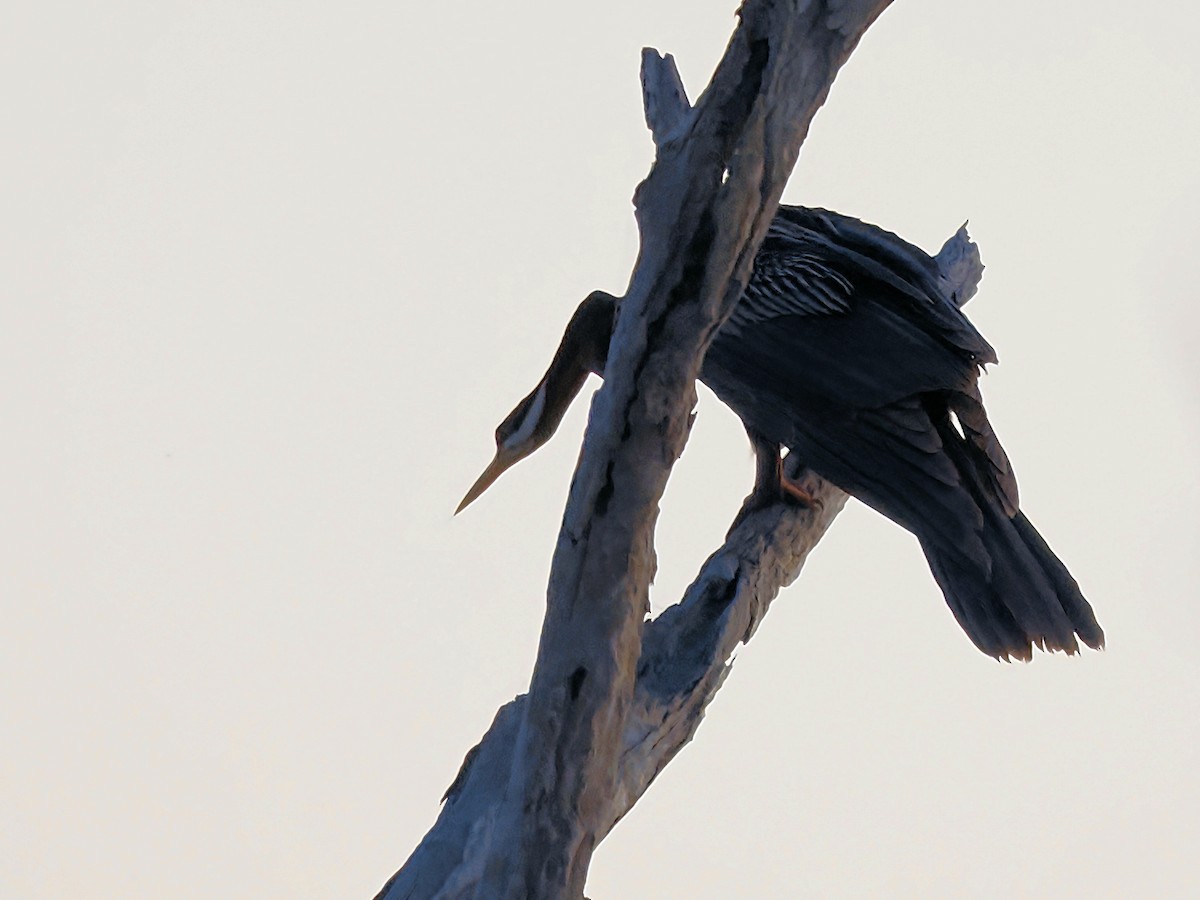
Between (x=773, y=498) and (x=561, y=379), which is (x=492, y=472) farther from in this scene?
(x=773, y=498)

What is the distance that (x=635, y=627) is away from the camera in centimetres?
116

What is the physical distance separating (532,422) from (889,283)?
23.9 inches

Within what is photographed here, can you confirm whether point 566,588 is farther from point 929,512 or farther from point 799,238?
point 799,238

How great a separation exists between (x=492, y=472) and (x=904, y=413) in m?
0.56

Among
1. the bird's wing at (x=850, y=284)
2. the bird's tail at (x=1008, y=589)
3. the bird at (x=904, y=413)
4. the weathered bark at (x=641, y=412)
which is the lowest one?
the weathered bark at (x=641, y=412)

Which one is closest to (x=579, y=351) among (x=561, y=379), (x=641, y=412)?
(x=561, y=379)

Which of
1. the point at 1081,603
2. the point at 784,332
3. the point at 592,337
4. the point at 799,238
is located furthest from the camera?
the point at 799,238

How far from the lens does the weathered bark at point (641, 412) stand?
43.3 inches

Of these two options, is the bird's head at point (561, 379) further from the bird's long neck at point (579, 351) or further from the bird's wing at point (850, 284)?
the bird's wing at point (850, 284)

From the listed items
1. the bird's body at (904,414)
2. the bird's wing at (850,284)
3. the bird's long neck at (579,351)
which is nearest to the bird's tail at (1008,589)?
the bird's body at (904,414)

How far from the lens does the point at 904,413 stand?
167 centimetres

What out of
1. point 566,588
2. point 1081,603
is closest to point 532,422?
point 566,588

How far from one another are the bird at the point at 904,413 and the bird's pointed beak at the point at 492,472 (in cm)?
30

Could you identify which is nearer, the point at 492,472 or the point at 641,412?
the point at 641,412
